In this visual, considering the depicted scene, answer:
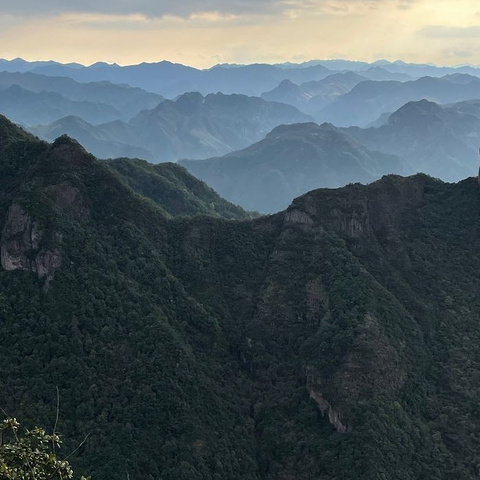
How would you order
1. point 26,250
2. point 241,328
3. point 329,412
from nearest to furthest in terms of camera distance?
1. point 329,412
2. point 26,250
3. point 241,328

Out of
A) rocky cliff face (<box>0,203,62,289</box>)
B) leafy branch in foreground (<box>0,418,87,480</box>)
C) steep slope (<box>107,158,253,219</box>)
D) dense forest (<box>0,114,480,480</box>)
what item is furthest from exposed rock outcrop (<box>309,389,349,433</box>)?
steep slope (<box>107,158,253,219</box>)

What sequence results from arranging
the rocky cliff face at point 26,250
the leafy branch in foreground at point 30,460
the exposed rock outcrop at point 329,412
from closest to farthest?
the leafy branch in foreground at point 30,460 → the exposed rock outcrop at point 329,412 → the rocky cliff face at point 26,250

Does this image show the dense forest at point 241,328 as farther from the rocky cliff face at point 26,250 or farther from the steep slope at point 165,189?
the steep slope at point 165,189

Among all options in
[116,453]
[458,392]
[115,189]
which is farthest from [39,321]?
[458,392]

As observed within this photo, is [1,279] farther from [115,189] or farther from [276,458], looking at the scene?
[276,458]

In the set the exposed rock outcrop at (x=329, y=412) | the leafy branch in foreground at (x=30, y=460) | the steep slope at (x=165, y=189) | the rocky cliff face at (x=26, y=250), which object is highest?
the steep slope at (x=165, y=189)

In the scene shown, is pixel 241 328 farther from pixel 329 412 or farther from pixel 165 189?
pixel 165 189

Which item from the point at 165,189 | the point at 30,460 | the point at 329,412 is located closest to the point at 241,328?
the point at 329,412

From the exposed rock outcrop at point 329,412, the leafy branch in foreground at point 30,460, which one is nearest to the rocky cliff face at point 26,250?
the exposed rock outcrop at point 329,412
